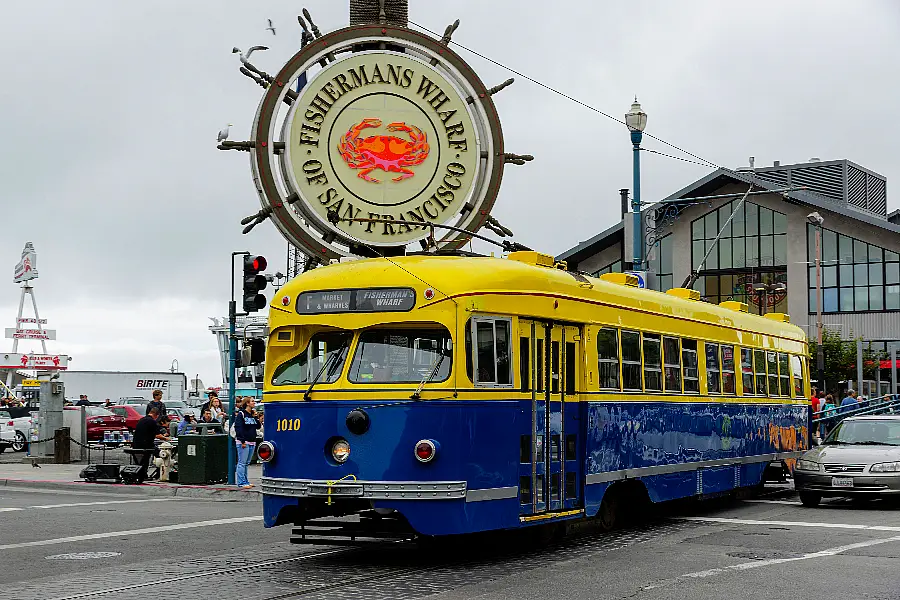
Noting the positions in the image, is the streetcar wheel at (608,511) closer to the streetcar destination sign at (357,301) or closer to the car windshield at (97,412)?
the streetcar destination sign at (357,301)

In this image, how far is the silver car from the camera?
723 inches

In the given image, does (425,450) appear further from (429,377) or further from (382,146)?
(382,146)

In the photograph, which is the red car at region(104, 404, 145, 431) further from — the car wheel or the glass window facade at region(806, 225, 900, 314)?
the glass window facade at region(806, 225, 900, 314)

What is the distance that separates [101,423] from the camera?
4444 cm

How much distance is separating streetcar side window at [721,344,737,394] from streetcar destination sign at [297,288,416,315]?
24.9 feet

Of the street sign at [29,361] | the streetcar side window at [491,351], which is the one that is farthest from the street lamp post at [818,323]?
the street sign at [29,361]

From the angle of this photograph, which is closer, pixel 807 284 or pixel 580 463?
pixel 580 463

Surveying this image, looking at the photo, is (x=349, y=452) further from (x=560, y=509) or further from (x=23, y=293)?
(x=23, y=293)

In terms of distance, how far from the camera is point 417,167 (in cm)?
2202

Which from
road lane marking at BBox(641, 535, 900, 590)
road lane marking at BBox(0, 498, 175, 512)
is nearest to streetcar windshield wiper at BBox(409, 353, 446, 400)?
road lane marking at BBox(641, 535, 900, 590)

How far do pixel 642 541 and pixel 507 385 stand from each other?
10.2 feet

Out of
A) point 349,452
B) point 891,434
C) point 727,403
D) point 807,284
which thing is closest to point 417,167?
point 727,403

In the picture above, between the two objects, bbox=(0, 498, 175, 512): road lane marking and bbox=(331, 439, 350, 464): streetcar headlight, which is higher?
bbox=(331, 439, 350, 464): streetcar headlight

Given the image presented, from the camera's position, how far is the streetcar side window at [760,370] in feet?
65.8
